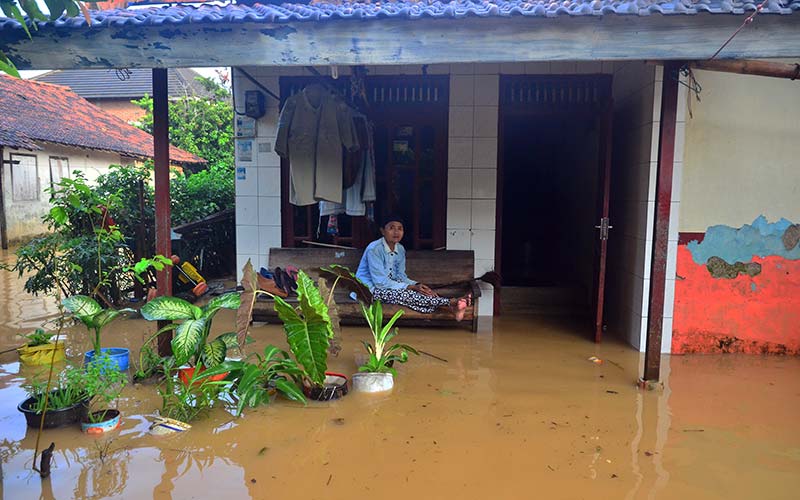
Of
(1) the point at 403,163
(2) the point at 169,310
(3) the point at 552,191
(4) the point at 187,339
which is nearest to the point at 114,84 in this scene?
(3) the point at 552,191

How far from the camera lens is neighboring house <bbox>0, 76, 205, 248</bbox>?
12.7 meters

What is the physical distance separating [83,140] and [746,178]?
15066 millimetres

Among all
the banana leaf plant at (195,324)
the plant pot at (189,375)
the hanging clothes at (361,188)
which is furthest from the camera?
the hanging clothes at (361,188)

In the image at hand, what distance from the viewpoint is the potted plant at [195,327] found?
11.9 feet

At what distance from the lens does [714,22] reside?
3383 mm

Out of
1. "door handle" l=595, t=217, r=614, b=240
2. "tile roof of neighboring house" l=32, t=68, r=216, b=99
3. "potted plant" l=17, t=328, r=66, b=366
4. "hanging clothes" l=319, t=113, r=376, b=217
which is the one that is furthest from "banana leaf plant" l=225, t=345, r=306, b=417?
"tile roof of neighboring house" l=32, t=68, r=216, b=99

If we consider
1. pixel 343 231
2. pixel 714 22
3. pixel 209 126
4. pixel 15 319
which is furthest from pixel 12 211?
pixel 714 22

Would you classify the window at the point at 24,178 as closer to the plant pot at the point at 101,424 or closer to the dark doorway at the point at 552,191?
the dark doorway at the point at 552,191

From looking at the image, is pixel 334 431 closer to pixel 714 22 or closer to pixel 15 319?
pixel 714 22

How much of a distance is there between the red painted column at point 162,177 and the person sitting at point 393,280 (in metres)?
1.91

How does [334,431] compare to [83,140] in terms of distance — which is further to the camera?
[83,140]

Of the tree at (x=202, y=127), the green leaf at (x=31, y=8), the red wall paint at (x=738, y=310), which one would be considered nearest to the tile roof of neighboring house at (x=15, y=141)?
the tree at (x=202, y=127)

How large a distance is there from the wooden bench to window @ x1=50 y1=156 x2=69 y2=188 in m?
11.2

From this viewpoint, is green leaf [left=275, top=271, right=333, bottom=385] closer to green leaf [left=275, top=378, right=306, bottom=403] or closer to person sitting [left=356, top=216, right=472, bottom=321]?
green leaf [left=275, top=378, right=306, bottom=403]
